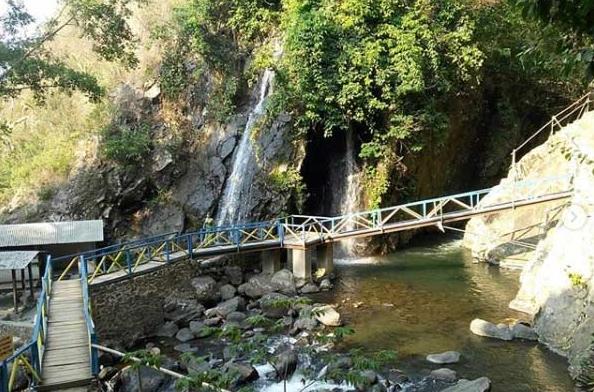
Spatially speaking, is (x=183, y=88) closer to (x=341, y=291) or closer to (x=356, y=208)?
(x=356, y=208)

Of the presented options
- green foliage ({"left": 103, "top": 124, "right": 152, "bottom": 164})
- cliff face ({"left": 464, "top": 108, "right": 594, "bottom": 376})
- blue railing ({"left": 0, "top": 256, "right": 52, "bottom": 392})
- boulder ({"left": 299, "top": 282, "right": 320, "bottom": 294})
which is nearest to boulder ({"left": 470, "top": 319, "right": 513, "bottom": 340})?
cliff face ({"left": 464, "top": 108, "right": 594, "bottom": 376})

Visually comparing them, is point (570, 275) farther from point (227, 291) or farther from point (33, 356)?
point (33, 356)

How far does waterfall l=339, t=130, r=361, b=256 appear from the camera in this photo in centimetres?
2211

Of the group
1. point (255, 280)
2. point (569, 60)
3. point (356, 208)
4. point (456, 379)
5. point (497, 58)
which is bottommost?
point (456, 379)

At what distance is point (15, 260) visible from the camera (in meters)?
13.8

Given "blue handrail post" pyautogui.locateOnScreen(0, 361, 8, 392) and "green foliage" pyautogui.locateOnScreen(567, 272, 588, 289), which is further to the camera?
"green foliage" pyautogui.locateOnScreen(567, 272, 588, 289)

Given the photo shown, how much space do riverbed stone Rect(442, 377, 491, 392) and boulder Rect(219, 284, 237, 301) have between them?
27.1ft

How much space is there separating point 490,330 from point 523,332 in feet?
2.43

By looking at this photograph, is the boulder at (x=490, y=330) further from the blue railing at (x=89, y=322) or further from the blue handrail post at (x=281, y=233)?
the blue railing at (x=89, y=322)

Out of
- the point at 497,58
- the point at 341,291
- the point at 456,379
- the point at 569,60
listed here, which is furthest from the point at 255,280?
the point at 497,58

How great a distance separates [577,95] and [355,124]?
13187 millimetres

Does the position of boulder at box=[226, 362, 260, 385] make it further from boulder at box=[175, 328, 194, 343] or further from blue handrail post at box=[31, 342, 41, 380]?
blue handrail post at box=[31, 342, 41, 380]

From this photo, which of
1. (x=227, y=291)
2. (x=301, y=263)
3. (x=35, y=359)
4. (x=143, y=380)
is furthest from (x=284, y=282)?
(x=35, y=359)

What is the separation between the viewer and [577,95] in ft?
88.7
